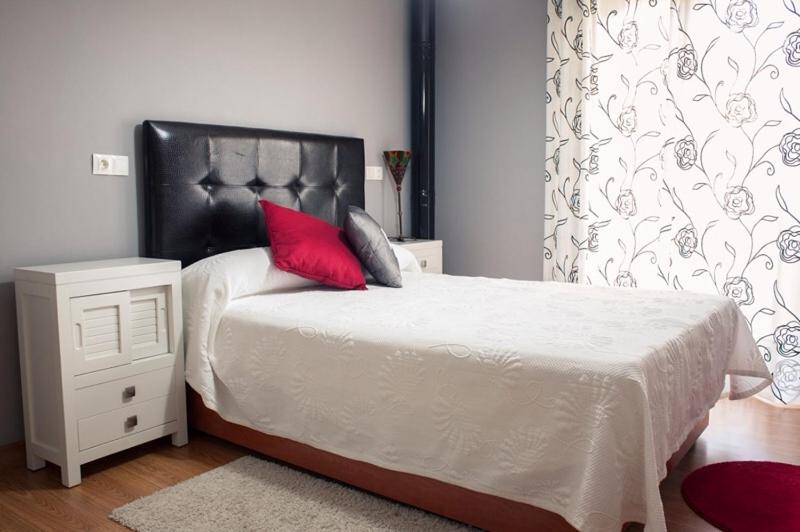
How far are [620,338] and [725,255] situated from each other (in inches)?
71.3

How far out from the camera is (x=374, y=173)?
13.6 feet

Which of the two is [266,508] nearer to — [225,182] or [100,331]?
[100,331]

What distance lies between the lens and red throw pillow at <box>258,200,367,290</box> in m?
2.77

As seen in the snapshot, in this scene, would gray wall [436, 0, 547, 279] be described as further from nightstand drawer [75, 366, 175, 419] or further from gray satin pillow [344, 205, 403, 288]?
nightstand drawer [75, 366, 175, 419]

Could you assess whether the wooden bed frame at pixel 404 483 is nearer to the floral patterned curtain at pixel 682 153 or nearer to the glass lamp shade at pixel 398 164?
the floral patterned curtain at pixel 682 153

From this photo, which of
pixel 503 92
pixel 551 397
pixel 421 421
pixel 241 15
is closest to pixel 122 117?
pixel 241 15

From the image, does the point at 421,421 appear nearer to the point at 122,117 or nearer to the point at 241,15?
the point at 122,117

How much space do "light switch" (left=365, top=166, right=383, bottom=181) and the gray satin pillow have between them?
3.76ft

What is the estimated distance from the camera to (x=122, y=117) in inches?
108

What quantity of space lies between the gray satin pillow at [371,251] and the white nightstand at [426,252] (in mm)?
880

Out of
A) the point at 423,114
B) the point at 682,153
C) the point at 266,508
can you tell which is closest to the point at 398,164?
the point at 423,114

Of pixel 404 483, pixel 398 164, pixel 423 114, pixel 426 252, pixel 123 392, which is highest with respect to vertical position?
pixel 423 114

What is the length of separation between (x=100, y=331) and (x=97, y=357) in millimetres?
93

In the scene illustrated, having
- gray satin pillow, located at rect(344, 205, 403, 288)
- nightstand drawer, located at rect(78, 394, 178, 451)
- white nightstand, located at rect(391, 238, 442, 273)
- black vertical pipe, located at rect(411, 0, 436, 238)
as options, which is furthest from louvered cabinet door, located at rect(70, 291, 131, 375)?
black vertical pipe, located at rect(411, 0, 436, 238)
